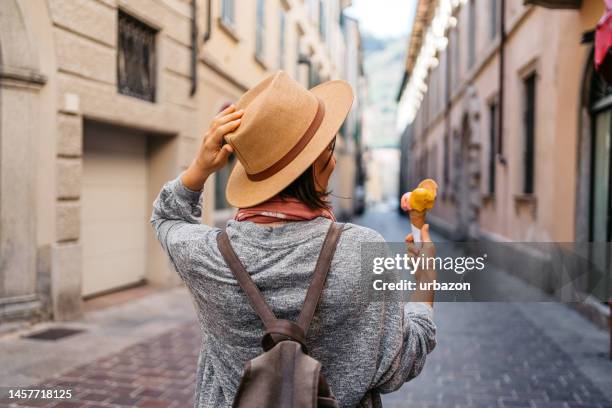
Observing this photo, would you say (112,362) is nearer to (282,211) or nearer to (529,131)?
(282,211)

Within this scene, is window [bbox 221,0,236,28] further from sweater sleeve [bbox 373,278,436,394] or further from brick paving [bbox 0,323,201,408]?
sweater sleeve [bbox 373,278,436,394]

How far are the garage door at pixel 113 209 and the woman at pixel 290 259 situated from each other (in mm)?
6674

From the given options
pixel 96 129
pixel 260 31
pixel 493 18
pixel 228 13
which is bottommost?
pixel 96 129

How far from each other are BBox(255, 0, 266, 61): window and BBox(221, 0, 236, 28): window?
1.90 meters

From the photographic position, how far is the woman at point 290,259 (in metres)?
1.25

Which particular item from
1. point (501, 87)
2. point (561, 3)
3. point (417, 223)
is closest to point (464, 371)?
point (417, 223)

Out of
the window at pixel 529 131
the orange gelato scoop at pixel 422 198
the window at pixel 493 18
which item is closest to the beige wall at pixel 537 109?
the window at pixel 529 131

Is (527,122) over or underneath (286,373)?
over

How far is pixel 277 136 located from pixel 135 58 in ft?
24.4

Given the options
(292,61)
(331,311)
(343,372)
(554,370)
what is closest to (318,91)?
(331,311)

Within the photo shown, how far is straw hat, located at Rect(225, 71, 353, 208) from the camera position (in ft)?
4.25

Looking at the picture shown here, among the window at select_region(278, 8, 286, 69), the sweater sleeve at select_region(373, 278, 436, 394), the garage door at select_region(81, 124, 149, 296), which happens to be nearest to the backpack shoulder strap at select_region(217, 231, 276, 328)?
the sweater sleeve at select_region(373, 278, 436, 394)

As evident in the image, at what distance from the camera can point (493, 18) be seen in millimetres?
13227

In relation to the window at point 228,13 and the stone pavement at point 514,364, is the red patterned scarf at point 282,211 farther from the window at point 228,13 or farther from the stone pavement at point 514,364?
the window at point 228,13
